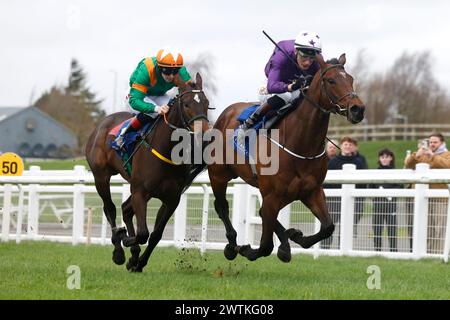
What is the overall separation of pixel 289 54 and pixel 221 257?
325 cm

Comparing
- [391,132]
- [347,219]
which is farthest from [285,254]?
[391,132]

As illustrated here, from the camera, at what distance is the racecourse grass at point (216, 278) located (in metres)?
6.43

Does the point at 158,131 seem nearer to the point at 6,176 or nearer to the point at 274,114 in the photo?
the point at 274,114

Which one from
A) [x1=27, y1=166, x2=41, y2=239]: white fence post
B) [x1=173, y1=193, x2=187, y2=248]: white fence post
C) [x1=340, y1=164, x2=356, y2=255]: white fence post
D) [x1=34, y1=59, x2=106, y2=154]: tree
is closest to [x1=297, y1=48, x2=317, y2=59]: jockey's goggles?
[x1=340, y1=164, x2=356, y2=255]: white fence post

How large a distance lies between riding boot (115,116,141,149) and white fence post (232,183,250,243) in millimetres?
3156

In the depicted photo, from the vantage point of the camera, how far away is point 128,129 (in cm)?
858

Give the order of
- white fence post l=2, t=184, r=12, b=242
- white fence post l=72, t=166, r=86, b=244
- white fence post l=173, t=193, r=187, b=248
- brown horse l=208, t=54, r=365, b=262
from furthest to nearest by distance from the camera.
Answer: white fence post l=72, t=166, r=86, b=244
white fence post l=2, t=184, r=12, b=242
white fence post l=173, t=193, r=187, b=248
brown horse l=208, t=54, r=365, b=262

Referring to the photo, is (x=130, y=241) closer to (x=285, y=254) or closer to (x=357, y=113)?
(x=285, y=254)

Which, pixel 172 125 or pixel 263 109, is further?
pixel 172 125

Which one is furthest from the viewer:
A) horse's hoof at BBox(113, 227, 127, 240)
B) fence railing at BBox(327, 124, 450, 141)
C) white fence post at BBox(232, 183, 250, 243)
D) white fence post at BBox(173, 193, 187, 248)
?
fence railing at BBox(327, 124, 450, 141)

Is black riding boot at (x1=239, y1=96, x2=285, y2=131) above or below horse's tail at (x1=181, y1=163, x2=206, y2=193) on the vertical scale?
above

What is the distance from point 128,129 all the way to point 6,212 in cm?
495

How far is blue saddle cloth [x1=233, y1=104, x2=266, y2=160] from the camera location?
7.91 metres

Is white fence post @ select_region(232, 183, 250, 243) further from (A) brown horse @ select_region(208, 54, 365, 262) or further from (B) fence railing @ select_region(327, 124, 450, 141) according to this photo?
(B) fence railing @ select_region(327, 124, 450, 141)
